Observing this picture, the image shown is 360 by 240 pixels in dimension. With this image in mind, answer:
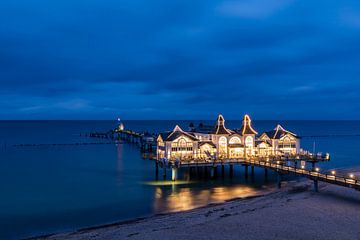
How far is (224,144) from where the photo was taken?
179 ft

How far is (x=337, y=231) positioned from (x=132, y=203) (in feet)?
67.9

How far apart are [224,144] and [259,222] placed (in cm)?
2864

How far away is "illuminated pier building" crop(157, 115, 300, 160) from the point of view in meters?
52.3

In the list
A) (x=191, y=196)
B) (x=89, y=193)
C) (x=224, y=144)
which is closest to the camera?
(x=191, y=196)

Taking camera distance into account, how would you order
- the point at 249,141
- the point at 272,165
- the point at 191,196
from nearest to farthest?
the point at 191,196
the point at 272,165
the point at 249,141

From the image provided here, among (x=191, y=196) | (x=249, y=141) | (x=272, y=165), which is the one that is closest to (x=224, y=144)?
(x=249, y=141)

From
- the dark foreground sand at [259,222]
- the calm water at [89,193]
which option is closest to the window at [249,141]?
the calm water at [89,193]

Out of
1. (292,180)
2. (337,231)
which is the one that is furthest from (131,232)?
(292,180)

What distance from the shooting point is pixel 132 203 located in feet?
124

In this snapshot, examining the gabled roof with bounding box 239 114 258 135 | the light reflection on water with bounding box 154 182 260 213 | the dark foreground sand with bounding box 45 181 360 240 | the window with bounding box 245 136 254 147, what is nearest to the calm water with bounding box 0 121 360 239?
the light reflection on water with bounding box 154 182 260 213

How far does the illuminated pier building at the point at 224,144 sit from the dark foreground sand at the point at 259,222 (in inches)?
717

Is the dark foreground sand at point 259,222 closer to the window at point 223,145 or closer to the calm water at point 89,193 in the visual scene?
the calm water at point 89,193

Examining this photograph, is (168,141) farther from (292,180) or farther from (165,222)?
(165,222)

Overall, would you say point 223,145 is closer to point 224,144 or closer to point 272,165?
point 224,144
